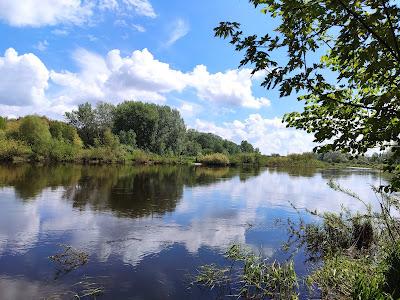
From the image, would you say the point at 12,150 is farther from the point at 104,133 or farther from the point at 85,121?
the point at 85,121

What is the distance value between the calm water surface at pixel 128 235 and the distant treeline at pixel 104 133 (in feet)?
93.0

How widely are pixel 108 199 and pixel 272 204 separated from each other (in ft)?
27.1

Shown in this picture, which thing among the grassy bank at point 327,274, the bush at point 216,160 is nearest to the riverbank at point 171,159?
the bush at point 216,160

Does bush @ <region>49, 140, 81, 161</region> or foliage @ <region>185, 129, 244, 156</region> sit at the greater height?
foliage @ <region>185, 129, 244, 156</region>

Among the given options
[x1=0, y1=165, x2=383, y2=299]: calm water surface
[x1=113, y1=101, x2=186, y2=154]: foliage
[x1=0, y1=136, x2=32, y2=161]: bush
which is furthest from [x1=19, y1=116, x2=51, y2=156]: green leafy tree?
[x1=0, y1=165, x2=383, y2=299]: calm water surface

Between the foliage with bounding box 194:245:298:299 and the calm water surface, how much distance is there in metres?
0.47

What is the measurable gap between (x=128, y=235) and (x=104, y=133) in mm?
50135

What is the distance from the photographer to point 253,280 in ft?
24.9

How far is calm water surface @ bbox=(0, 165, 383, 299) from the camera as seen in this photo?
7406mm

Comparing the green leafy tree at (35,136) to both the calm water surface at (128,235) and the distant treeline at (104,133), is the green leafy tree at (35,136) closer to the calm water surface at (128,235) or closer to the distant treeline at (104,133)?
the distant treeline at (104,133)

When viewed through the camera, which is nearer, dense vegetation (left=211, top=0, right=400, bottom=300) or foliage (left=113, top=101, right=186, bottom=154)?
dense vegetation (left=211, top=0, right=400, bottom=300)

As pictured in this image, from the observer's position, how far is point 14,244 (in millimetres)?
9680

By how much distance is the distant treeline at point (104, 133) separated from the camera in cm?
4791

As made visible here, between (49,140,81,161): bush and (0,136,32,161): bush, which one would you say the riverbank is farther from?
(0,136,32,161): bush
